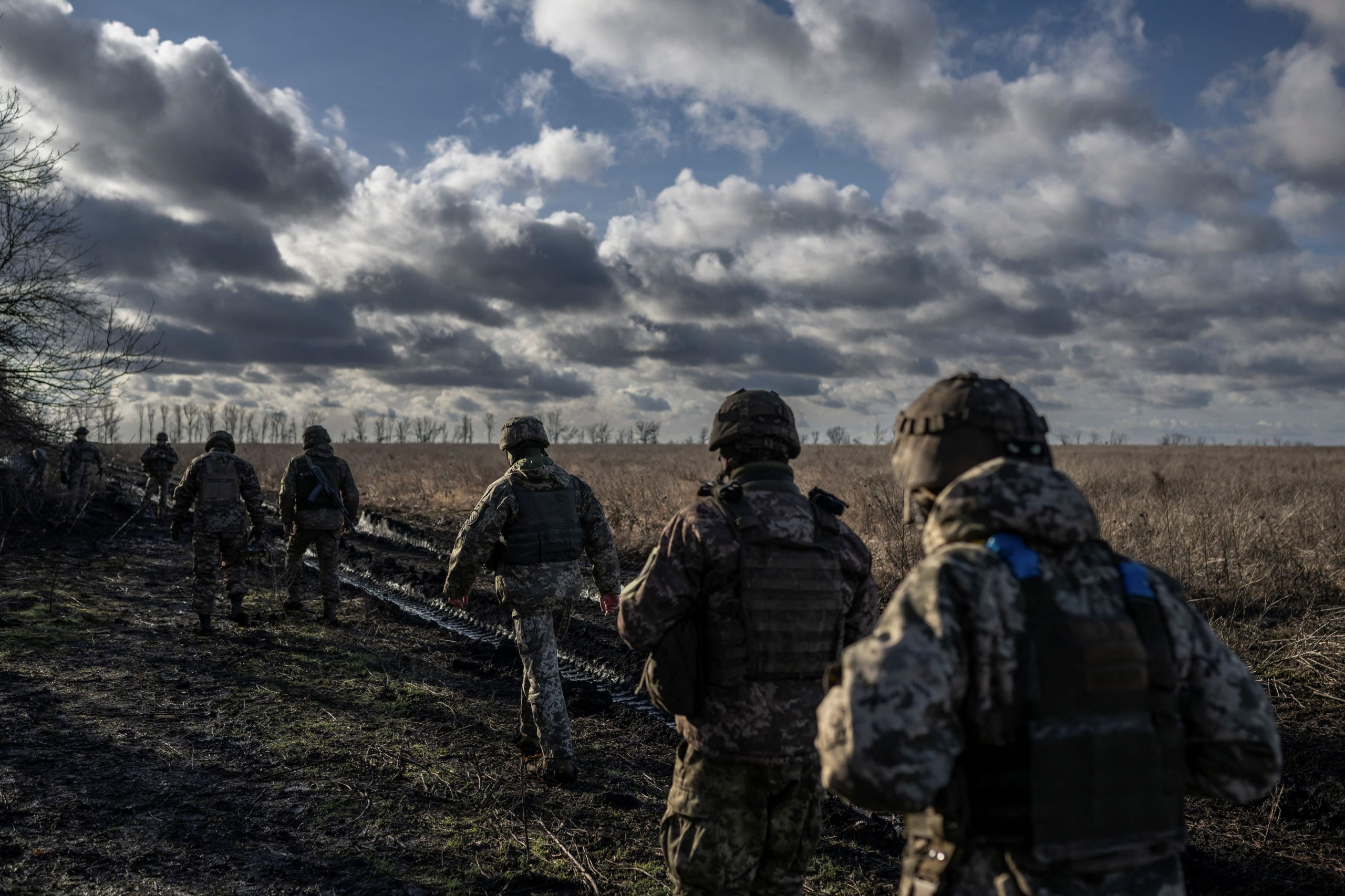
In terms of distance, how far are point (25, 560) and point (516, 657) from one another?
10.2 m

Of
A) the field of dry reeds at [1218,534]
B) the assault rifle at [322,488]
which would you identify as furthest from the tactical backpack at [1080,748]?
the assault rifle at [322,488]

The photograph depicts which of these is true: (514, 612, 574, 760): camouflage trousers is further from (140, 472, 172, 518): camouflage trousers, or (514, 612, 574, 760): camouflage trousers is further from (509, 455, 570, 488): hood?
(140, 472, 172, 518): camouflage trousers

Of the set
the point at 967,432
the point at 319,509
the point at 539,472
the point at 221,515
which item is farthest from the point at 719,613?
the point at 221,515

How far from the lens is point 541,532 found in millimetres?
5289

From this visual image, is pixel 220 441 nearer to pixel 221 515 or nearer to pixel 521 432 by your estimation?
pixel 221 515

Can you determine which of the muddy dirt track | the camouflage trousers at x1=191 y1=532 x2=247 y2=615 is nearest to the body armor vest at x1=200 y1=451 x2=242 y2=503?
the camouflage trousers at x1=191 y1=532 x2=247 y2=615

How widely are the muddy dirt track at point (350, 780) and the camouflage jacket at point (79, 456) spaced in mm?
8845

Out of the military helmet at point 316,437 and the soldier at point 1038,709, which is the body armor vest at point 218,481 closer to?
the military helmet at point 316,437

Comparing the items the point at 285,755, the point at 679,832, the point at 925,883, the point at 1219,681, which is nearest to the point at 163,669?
the point at 285,755

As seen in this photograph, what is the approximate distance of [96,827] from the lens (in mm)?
4426

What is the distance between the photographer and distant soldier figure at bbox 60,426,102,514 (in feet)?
53.2

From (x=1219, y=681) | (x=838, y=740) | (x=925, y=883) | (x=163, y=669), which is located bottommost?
(x=163, y=669)

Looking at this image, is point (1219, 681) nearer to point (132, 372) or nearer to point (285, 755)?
point (285, 755)

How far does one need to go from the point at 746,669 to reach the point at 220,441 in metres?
8.68
